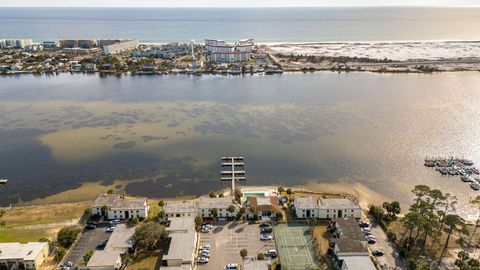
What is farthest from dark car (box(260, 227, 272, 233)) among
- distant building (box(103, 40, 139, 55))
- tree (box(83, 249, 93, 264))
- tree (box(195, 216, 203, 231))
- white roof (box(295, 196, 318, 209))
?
distant building (box(103, 40, 139, 55))

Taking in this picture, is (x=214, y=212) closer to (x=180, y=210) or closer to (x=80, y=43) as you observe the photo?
(x=180, y=210)

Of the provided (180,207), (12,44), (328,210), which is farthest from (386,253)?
(12,44)

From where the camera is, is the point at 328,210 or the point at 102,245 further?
the point at 328,210

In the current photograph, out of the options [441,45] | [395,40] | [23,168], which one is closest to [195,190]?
[23,168]

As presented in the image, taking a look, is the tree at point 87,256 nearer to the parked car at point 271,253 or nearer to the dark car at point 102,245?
the dark car at point 102,245

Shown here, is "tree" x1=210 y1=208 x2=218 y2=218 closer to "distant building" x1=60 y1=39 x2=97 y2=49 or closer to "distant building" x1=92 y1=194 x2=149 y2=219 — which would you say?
"distant building" x1=92 y1=194 x2=149 y2=219

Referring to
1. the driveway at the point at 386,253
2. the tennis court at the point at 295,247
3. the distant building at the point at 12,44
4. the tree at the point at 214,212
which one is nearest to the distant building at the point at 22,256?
the tree at the point at 214,212

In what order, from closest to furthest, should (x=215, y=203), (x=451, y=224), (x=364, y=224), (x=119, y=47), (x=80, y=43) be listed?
(x=451, y=224), (x=364, y=224), (x=215, y=203), (x=119, y=47), (x=80, y=43)
